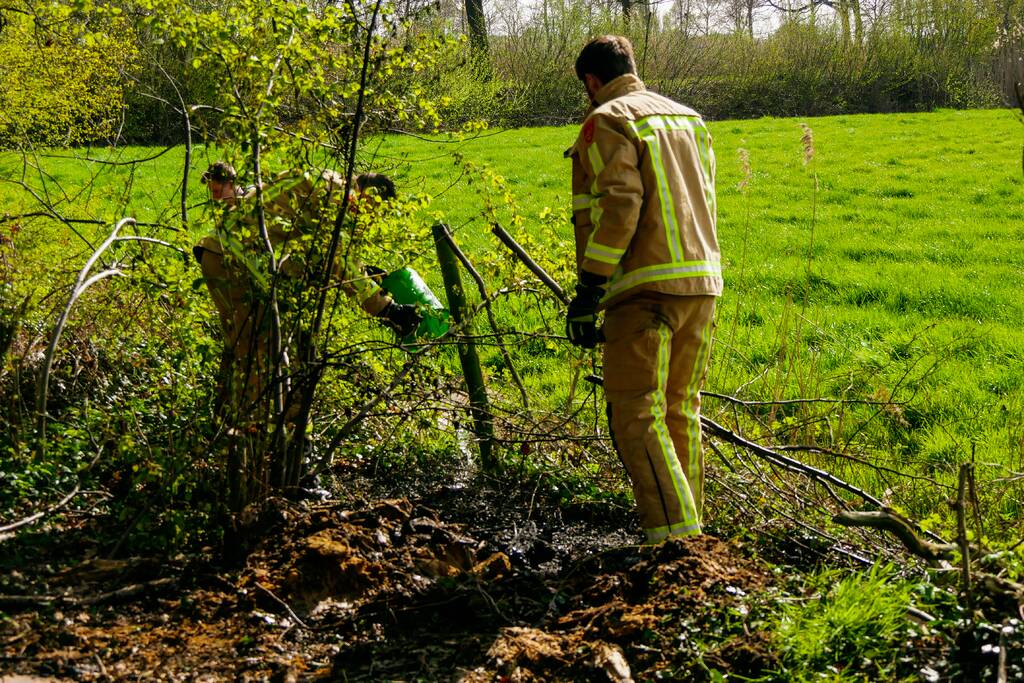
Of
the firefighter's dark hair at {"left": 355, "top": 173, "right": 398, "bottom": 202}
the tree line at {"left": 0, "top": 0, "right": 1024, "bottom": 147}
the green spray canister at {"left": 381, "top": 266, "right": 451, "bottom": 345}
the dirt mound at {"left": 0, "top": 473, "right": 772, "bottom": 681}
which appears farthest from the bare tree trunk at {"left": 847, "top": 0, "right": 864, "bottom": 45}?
the dirt mound at {"left": 0, "top": 473, "right": 772, "bottom": 681}

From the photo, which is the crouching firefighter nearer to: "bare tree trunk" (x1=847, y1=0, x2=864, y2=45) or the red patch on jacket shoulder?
the red patch on jacket shoulder

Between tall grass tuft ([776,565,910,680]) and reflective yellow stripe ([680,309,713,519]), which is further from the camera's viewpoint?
reflective yellow stripe ([680,309,713,519])

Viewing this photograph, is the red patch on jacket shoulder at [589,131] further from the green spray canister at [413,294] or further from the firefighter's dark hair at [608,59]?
the green spray canister at [413,294]

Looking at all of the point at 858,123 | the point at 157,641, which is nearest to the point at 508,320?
the point at 157,641

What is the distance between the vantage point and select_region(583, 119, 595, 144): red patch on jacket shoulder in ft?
12.4

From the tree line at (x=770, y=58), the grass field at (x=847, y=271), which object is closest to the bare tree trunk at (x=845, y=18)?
the tree line at (x=770, y=58)

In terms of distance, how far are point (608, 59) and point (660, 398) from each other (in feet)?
4.58

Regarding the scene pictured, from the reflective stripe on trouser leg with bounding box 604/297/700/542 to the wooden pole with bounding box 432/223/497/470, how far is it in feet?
3.20

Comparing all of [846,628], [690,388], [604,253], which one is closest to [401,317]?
[604,253]

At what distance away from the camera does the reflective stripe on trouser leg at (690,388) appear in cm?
392

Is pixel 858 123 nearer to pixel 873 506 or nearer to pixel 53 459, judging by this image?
pixel 873 506

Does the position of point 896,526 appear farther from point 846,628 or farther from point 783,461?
point 783,461


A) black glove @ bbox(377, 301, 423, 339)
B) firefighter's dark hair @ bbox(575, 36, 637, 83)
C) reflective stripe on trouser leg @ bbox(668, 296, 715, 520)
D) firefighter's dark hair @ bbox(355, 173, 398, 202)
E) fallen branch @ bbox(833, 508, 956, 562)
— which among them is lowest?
fallen branch @ bbox(833, 508, 956, 562)

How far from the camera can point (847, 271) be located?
32.1ft
